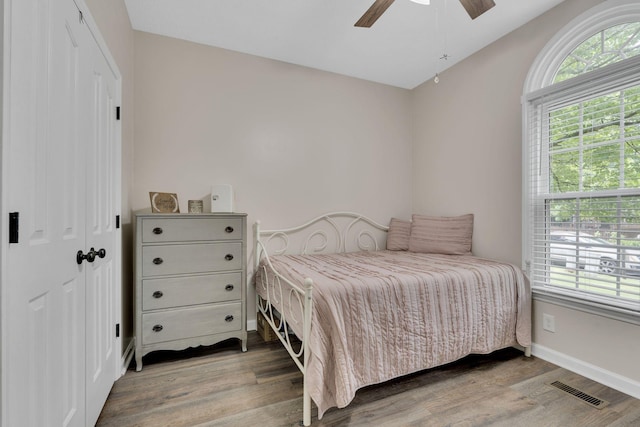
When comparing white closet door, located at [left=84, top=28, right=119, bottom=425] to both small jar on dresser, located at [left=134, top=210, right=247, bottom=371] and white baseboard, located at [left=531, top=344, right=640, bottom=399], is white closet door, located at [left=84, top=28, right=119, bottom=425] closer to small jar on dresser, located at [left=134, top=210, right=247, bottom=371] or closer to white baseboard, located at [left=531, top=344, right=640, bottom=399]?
small jar on dresser, located at [left=134, top=210, right=247, bottom=371]

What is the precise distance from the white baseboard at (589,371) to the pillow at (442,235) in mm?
919

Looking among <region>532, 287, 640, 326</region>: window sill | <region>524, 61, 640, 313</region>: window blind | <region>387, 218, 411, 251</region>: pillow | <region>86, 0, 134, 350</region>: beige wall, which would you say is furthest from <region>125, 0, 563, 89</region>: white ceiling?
<region>532, 287, 640, 326</region>: window sill

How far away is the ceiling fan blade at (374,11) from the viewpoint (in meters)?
1.74

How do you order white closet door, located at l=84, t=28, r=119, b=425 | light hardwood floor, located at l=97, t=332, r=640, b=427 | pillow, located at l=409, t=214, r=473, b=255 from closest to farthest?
white closet door, located at l=84, t=28, r=119, b=425 → light hardwood floor, located at l=97, t=332, r=640, b=427 → pillow, located at l=409, t=214, r=473, b=255

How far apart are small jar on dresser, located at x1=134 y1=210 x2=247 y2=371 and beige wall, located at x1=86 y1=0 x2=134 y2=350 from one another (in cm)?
19

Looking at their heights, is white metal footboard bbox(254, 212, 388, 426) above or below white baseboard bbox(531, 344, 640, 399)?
above

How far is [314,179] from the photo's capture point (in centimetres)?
308

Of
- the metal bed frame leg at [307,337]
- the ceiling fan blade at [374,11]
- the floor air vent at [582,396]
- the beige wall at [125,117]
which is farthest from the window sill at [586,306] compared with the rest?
the beige wall at [125,117]

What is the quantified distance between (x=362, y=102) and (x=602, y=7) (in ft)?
6.41

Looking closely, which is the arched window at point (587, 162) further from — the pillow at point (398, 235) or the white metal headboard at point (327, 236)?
the white metal headboard at point (327, 236)

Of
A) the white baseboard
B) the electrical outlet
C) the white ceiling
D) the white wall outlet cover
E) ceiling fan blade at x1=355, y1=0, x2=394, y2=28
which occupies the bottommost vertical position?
the white baseboard

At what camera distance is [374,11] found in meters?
1.81

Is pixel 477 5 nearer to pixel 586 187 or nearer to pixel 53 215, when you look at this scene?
pixel 586 187

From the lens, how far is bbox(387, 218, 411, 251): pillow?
3.18m
